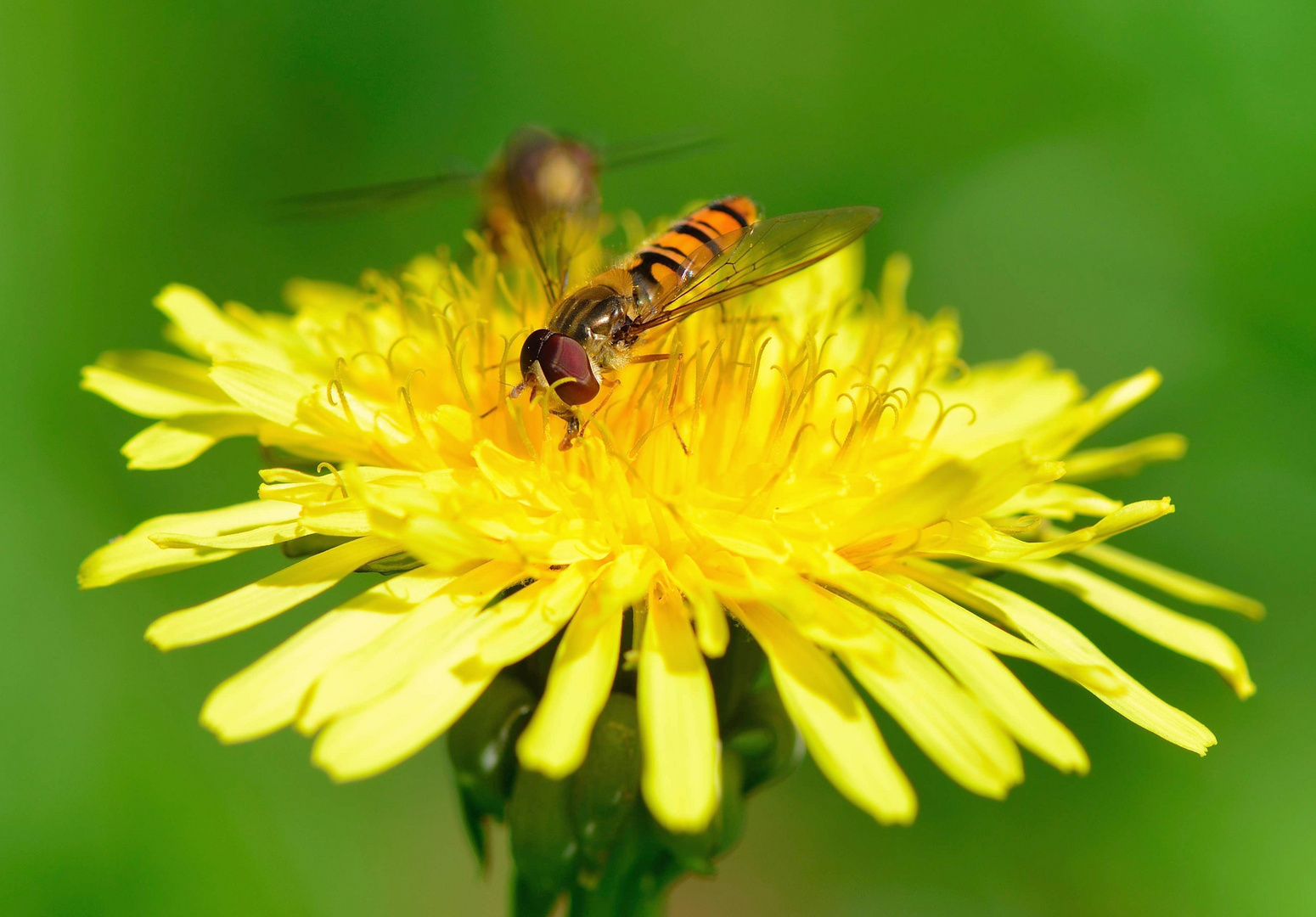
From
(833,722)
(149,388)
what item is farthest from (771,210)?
(833,722)

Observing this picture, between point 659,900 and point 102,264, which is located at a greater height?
point 102,264

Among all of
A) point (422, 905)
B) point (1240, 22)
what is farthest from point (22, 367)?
point (1240, 22)

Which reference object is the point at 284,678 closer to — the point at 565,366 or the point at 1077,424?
the point at 565,366

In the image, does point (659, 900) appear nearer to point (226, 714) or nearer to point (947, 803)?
point (226, 714)

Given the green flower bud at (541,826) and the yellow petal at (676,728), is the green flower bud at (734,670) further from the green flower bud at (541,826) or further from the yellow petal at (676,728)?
the green flower bud at (541,826)

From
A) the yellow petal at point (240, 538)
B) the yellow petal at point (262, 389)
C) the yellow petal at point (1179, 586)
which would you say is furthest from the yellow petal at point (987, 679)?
the yellow petal at point (262, 389)

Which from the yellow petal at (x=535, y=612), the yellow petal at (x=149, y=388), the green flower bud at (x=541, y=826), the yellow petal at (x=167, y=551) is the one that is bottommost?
the green flower bud at (x=541, y=826)

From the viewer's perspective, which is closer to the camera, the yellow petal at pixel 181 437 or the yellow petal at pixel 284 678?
the yellow petal at pixel 284 678
